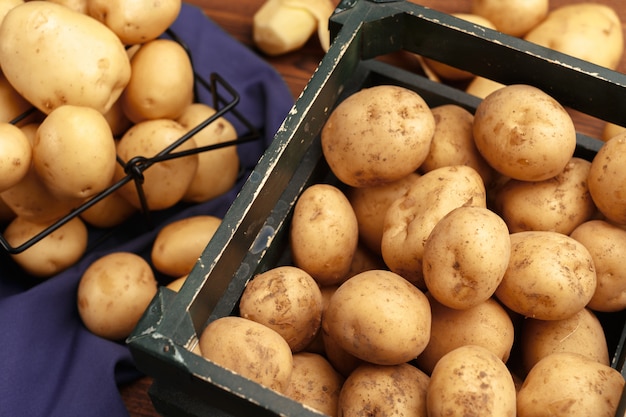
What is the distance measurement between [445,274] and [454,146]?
18cm

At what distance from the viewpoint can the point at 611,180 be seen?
67 cm

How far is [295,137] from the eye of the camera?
27.0 inches

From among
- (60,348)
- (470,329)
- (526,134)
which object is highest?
(526,134)

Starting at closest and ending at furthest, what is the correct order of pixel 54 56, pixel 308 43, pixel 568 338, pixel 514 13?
1. pixel 568 338
2. pixel 54 56
3. pixel 514 13
4. pixel 308 43

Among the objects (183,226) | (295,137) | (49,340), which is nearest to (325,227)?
(295,137)

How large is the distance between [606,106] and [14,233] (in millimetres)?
632

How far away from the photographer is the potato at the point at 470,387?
54 cm

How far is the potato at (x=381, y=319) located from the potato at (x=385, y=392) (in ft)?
0.04

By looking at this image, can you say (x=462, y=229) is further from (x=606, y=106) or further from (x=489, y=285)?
(x=606, y=106)

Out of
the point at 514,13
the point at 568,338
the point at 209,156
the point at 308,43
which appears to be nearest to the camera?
the point at 568,338

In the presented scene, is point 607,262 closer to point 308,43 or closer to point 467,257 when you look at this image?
point 467,257

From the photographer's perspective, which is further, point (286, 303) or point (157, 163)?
point (157, 163)

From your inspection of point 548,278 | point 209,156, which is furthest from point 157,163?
point 548,278

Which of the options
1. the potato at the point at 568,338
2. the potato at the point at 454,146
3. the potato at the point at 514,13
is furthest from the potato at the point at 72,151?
the potato at the point at 514,13
